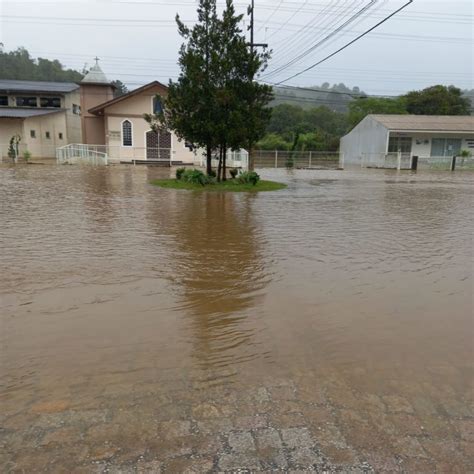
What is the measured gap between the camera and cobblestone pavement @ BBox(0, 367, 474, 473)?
8.23ft

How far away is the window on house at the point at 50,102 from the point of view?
38.0 metres

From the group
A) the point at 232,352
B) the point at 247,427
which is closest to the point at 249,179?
the point at 232,352

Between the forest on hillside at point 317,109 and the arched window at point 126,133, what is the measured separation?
728 inches

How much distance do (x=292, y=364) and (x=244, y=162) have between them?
1092 inches

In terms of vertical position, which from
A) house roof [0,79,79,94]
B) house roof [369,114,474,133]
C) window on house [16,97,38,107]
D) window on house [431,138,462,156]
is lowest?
window on house [431,138,462,156]

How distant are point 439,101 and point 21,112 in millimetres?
50209

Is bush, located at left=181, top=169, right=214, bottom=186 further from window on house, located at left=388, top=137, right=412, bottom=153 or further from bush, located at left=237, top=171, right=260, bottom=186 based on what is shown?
window on house, located at left=388, top=137, right=412, bottom=153

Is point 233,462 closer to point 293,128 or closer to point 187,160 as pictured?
point 187,160

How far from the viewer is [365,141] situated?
41.7 metres

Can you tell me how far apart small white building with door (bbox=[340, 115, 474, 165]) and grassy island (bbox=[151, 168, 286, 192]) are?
21.4 meters

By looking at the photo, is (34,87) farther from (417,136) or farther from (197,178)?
(417,136)

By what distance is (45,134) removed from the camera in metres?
35.2

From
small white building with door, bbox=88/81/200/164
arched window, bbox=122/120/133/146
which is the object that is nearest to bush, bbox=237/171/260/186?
small white building with door, bbox=88/81/200/164

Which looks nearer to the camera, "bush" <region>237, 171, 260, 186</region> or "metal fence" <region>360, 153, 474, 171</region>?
"bush" <region>237, 171, 260, 186</region>
